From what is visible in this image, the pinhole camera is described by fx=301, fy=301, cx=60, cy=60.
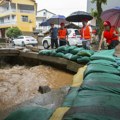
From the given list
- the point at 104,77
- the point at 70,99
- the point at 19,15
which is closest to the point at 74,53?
the point at 104,77

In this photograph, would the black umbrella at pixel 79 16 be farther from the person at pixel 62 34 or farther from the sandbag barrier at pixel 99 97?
the sandbag barrier at pixel 99 97

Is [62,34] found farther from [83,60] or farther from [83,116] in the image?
[83,116]

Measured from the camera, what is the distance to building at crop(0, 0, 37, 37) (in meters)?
44.4

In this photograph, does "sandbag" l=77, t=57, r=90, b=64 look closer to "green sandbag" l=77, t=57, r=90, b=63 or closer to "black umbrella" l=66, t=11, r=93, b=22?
"green sandbag" l=77, t=57, r=90, b=63

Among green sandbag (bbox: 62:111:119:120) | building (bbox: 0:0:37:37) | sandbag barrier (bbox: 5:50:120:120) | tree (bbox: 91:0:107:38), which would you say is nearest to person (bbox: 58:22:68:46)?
tree (bbox: 91:0:107:38)

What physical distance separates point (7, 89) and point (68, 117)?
4.85m

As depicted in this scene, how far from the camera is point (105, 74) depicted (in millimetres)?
4434

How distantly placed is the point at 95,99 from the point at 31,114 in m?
0.70

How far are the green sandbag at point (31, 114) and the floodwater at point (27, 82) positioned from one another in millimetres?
2724

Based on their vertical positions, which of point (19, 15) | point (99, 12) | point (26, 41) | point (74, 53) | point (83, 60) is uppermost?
point (19, 15)

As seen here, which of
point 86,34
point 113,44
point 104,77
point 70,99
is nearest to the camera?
point 70,99

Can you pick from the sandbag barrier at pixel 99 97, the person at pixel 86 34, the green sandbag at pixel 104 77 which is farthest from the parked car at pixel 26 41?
the green sandbag at pixel 104 77

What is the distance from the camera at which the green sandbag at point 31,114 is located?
2.96m

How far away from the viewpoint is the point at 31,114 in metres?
3.04
